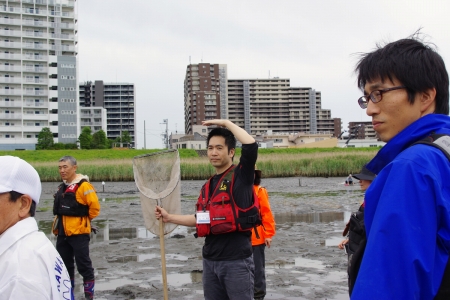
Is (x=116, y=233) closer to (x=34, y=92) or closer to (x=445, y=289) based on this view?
(x=445, y=289)

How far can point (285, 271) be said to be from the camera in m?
7.14

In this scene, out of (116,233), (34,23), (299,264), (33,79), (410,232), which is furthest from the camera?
(34,23)

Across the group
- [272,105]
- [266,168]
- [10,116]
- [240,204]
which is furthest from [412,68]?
[272,105]

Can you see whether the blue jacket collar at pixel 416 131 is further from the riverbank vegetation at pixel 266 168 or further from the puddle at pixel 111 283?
the riverbank vegetation at pixel 266 168

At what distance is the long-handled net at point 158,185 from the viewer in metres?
4.15

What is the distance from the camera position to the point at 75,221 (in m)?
5.82

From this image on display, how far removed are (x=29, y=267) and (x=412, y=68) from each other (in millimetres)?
1742

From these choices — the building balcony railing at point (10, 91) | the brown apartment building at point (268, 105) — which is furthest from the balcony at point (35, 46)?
the brown apartment building at point (268, 105)

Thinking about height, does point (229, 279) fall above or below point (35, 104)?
below

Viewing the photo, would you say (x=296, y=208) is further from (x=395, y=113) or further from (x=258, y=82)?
(x=258, y=82)

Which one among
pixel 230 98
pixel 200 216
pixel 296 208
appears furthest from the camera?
pixel 230 98

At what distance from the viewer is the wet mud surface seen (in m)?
6.16

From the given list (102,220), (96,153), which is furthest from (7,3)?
(102,220)

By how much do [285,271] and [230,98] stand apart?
134210mm
